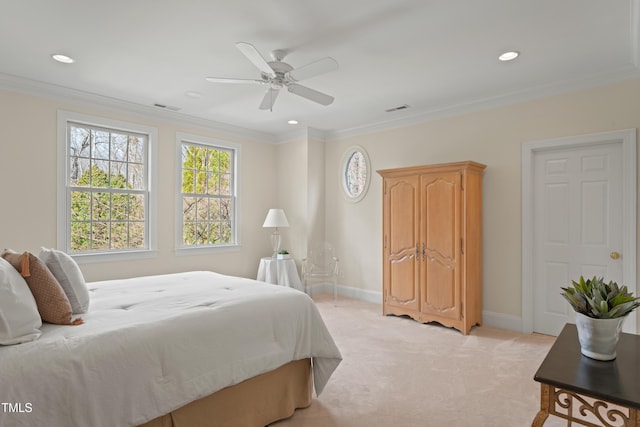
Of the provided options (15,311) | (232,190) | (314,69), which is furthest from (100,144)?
(15,311)

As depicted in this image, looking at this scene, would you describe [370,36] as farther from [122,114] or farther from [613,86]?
[122,114]

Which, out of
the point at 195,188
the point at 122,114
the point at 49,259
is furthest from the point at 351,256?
the point at 49,259

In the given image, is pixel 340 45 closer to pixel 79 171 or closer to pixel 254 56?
pixel 254 56

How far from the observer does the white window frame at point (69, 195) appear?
3.91 metres

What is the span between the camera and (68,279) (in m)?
1.95

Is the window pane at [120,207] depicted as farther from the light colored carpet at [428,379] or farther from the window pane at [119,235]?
the light colored carpet at [428,379]

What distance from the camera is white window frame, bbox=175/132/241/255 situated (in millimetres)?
4875

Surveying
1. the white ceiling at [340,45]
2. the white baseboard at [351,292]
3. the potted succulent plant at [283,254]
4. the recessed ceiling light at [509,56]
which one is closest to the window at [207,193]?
the potted succulent plant at [283,254]

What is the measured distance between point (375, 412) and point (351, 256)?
3.31 metres

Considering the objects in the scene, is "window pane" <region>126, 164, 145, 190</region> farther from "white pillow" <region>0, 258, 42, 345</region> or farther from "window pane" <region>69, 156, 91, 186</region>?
"white pillow" <region>0, 258, 42, 345</region>

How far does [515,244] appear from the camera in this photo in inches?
156

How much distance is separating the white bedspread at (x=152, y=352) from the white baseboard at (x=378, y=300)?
8.35 feet

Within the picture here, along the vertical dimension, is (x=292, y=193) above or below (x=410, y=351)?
above

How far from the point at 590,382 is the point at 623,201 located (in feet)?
9.10
